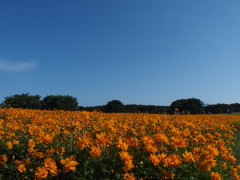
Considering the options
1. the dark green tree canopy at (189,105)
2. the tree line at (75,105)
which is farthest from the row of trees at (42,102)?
the dark green tree canopy at (189,105)

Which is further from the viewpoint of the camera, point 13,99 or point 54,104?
point 54,104

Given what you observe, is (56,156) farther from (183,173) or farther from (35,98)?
(35,98)

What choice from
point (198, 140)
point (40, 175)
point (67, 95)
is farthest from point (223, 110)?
point (40, 175)

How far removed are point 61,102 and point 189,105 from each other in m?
18.1

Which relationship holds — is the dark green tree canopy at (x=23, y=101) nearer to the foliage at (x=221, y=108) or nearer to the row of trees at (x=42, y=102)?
the row of trees at (x=42, y=102)

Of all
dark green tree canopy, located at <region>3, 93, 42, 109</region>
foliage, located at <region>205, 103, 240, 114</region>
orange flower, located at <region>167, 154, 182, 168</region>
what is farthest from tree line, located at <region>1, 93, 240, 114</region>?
foliage, located at <region>205, 103, 240, 114</region>

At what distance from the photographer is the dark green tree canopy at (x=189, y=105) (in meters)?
27.9

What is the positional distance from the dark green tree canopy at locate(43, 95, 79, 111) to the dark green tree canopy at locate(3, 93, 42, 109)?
100cm

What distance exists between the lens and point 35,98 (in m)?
17.6

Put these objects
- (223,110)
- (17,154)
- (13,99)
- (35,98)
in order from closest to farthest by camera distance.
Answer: (17,154)
(13,99)
(35,98)
(223,110)

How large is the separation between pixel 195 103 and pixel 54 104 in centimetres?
1910

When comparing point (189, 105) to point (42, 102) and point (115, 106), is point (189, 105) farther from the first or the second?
point (42, 102)

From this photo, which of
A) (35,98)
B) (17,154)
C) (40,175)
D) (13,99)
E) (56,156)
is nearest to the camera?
(40,175)

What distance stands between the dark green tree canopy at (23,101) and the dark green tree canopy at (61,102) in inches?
39.3
